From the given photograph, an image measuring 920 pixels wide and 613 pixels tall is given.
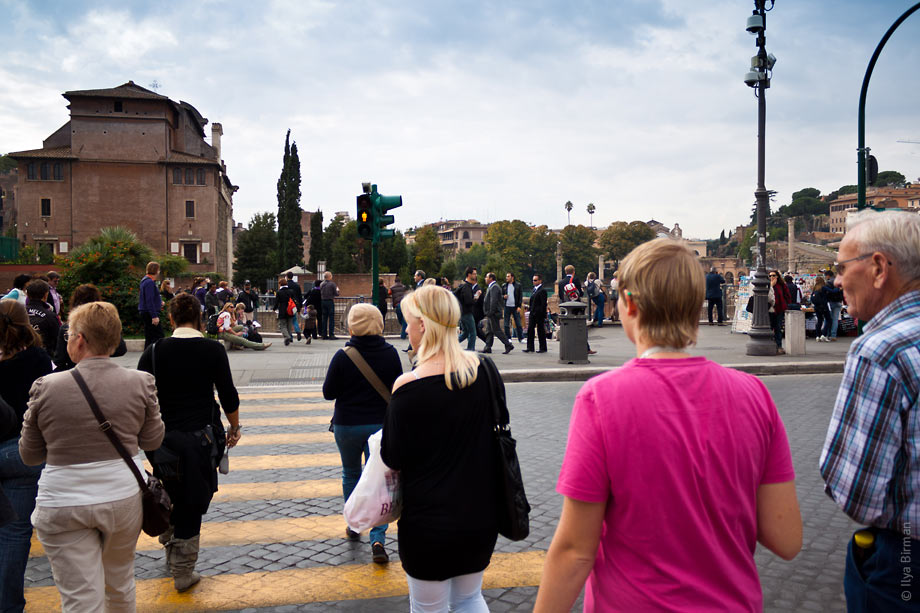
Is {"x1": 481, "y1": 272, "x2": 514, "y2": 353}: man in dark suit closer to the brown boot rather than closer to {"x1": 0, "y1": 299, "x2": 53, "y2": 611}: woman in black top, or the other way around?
the brown boot

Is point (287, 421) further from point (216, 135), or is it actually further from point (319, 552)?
point (216, 135)

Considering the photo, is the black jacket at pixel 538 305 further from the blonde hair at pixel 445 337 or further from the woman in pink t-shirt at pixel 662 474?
the woman in pink t-shirt at pixel 662 474

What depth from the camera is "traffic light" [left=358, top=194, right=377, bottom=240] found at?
11.5 m

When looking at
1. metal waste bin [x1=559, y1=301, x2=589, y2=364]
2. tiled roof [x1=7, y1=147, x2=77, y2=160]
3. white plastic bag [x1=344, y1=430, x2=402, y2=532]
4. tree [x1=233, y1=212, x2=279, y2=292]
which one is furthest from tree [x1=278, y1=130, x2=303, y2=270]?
white plastic bag [x1=344, y1=430, x2=402, y2=532]

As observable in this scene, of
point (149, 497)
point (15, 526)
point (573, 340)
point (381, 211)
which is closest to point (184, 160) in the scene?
point (573, 340)

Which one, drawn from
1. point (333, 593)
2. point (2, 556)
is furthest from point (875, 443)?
point (2, 556)

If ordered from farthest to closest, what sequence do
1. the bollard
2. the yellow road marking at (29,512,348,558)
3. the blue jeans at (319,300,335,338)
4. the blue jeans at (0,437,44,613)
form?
the blue jeans at (319,300,335,338)
the bollard
the yellow road marking at (29,512,348,558)
the blue jeans at (0,437,44,613)

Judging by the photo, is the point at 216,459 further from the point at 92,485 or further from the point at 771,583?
the point at 771,583

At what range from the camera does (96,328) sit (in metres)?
3.57

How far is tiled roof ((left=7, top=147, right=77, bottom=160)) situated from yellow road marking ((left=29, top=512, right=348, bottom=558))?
2412 inches

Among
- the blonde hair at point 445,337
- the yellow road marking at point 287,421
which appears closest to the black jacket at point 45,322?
the yellow road marking at point 287,421

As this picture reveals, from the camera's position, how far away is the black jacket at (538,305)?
15.6 m

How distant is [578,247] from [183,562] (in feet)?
382

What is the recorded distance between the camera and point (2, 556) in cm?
380
